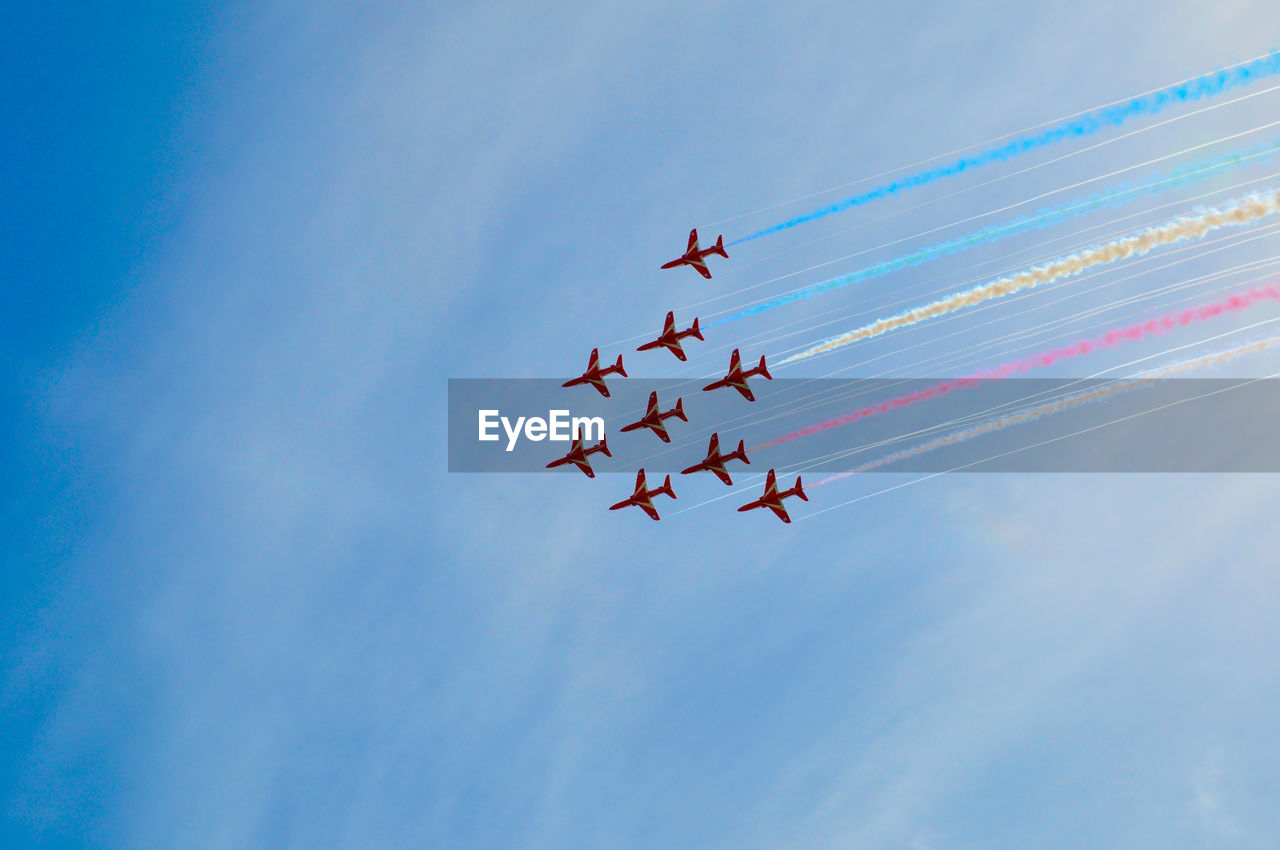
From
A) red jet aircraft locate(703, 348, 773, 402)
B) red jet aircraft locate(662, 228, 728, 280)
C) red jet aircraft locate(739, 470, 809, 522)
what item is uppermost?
red jet aircraft locate(662, 228, 728, 280)

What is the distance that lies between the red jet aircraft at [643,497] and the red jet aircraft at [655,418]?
10.8 ft

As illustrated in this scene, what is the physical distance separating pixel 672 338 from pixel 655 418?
5535 millimetres

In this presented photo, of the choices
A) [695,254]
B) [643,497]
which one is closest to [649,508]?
[643,497]

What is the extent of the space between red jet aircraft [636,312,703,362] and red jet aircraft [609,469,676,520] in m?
8.59

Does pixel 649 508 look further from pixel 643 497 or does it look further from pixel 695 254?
pixel 695 254

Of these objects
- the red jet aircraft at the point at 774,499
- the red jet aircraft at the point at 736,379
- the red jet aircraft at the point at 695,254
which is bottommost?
the red jet aircraft at the point at 774,499

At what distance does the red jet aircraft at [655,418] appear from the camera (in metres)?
80.6

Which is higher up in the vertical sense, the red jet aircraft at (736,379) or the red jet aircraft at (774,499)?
the red jet aircraft at (736,379)

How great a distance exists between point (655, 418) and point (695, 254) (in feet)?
37.8

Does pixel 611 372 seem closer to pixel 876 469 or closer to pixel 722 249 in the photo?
pixel 722 249

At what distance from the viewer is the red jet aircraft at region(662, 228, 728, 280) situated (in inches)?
3177

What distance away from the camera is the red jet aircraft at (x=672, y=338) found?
3152 inches

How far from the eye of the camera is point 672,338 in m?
80.4

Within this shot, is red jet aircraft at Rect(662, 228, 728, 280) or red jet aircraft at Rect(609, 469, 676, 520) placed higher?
red jet aircraft at Rect(662, 228, 728, 280)
